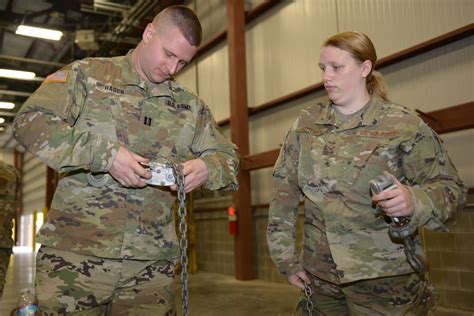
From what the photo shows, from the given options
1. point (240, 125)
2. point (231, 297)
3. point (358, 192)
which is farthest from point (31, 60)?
point (358, 192)

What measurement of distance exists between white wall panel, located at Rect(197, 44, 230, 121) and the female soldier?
7481mm

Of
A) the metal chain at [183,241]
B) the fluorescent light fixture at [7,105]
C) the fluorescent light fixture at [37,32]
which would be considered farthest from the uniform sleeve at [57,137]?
the fluorescent light fixture at [7,105]

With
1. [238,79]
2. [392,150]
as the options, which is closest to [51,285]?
[392,150]

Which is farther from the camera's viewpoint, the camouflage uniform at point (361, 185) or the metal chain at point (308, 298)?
the metal chain at point (308, 298)

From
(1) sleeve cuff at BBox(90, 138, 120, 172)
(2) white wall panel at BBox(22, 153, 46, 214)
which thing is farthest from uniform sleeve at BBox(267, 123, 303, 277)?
(2) white wall panel at BBox(22, 153, 46, 214)

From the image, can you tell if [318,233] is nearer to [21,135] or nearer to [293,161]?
[293,161]

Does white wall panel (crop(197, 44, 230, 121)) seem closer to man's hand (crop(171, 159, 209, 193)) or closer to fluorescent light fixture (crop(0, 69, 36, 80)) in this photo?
fluorescent light fixture (crop(0, 69, 36, 80))

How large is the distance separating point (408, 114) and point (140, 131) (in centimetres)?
117

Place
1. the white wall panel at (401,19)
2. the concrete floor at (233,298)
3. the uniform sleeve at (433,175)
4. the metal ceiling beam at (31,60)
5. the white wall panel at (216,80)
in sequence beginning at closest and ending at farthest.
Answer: the uniform sleeve at (433,175) → the white wall panel at (401,19) → the concrete floor at (233,298) → the white wall panel at (216,80) → the metal ceiling beam at (31,60)

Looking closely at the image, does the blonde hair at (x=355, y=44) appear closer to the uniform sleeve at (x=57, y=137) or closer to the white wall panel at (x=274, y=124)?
the uniform sleeve at (x=57, y=137)

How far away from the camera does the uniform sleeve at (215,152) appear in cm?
195

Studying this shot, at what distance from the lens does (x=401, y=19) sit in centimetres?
587

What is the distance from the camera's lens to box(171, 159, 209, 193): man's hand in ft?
5.74

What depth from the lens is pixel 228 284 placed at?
26.0ft
